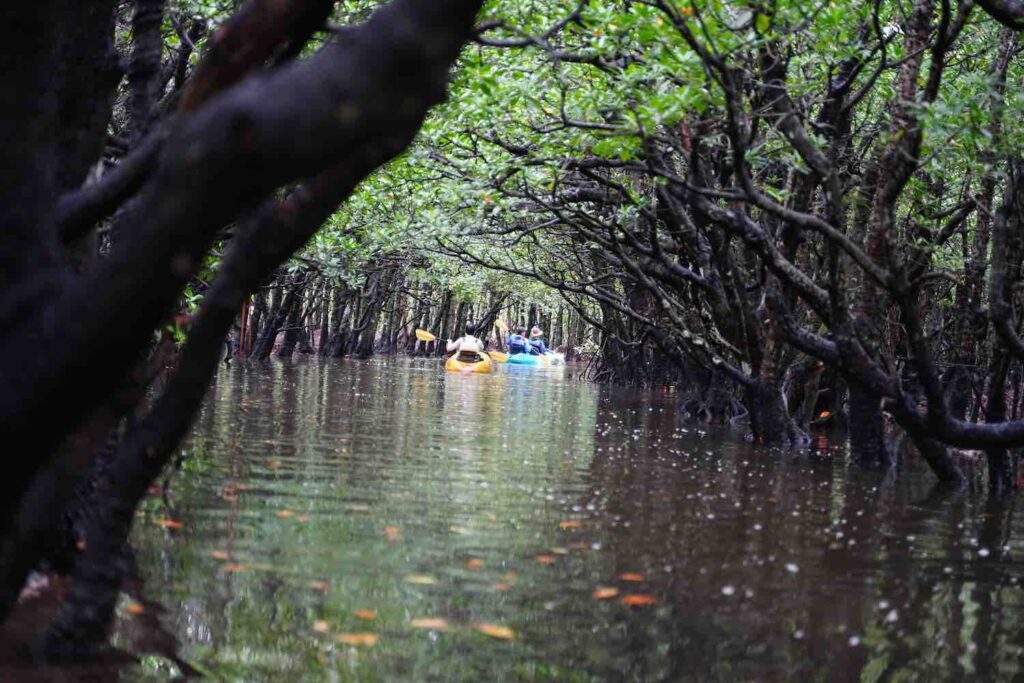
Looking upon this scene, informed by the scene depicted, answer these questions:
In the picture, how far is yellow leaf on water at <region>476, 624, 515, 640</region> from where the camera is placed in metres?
5.27

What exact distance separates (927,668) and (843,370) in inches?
253

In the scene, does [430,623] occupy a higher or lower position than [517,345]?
lower

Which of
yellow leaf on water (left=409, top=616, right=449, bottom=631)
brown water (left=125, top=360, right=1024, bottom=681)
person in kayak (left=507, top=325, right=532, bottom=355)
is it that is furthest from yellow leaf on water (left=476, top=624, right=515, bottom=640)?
person in kayak (left=507, top=325, right=532, bottom=355)

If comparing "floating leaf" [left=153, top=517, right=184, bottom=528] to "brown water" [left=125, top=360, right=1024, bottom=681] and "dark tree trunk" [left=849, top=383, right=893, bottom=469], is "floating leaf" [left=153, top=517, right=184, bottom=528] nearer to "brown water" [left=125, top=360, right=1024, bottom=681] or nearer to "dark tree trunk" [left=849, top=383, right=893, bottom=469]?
"brown water" [left=125, top=360, right=1024, bottom=681]

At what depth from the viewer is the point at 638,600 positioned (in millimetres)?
6086

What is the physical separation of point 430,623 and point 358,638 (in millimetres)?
Answer: 439

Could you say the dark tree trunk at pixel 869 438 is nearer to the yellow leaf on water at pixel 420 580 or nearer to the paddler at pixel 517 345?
the yellow leaf on water at pixel 420 580

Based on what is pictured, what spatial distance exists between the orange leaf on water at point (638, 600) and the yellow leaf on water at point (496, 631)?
2.84ft

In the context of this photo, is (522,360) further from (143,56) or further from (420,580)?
(143,56)

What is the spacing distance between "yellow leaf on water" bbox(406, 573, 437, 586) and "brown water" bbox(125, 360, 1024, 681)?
23 millimetres

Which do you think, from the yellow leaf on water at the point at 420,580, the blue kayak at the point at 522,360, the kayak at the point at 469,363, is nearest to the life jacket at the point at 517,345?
the blue kayak at the point at 522,360

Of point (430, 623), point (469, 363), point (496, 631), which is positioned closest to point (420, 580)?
point (430, 623)

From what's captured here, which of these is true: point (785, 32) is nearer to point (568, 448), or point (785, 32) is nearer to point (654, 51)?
point (654, 51)

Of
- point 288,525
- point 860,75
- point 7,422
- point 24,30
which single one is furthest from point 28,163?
point 860,75
